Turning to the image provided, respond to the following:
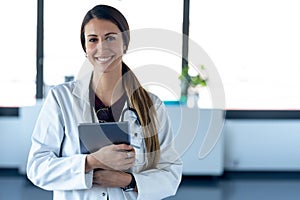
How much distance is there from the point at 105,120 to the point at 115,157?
0.47 ft

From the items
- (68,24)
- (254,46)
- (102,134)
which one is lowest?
(102,134)

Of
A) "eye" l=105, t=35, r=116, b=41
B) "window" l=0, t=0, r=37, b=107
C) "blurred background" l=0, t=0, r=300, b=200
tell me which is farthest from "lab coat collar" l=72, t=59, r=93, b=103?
"window" l=0, t=0, r=37, b=107

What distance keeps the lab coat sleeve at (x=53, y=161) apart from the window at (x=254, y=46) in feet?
13.6

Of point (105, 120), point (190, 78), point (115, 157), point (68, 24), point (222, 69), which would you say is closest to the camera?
point (115, 157)

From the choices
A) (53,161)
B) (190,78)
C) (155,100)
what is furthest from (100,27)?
(190,78)

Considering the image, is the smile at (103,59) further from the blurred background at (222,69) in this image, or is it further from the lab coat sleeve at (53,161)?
the blurred background at (222,69)

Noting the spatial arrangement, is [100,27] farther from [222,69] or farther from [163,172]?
[222,69]

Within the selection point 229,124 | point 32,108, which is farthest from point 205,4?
point 32,108

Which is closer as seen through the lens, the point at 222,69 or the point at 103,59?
the point at 103,59

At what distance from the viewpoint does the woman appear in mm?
1180

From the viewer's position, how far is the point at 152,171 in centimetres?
125

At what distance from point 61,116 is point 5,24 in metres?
4.21

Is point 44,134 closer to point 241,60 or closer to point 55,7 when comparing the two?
point 55,7

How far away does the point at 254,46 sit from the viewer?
17.4ft
